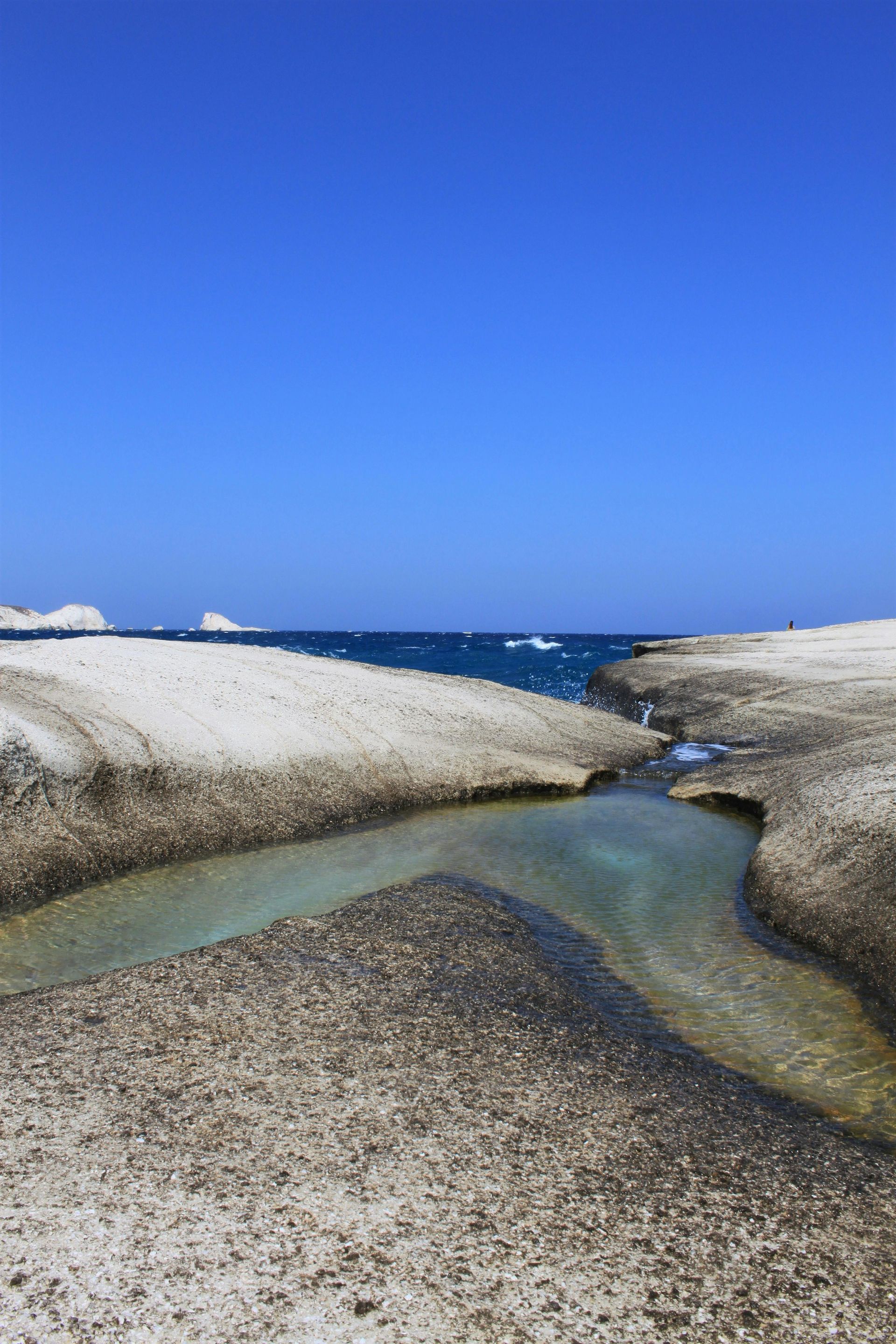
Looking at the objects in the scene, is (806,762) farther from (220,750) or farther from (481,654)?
(481,654)

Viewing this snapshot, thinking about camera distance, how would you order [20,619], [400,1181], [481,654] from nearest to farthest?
[400,1181] → [481,654] → [20,619]

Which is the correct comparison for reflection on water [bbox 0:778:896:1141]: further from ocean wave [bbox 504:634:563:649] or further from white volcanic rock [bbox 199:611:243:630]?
white volcanic rock [bbox 199:611:243:630]

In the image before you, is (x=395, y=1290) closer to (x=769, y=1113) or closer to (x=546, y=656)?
(x=769, y=1113)

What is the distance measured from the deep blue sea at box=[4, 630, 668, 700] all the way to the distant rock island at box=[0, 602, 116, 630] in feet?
109

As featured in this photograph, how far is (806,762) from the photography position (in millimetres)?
9273

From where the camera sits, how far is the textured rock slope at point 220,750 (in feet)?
22.6

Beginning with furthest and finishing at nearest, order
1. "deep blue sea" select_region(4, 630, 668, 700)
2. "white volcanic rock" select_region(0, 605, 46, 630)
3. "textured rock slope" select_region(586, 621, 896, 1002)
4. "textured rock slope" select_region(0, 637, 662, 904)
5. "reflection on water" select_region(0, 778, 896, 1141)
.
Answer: "white volcanic rock" select_region(0, 605, 46, 630), "deep blue sea" select_region(4, 630, 668, 700), "textured rock slope" select_region(0, 637, 662, 904), "textured rock slope" select_region(586, 621, 896, 1002), "reflection on water" select_region(0, 778, 896, 1141)

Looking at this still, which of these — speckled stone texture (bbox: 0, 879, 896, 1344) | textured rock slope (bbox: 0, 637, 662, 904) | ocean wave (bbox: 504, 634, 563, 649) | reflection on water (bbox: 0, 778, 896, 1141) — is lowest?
reflection on water (bbox: 0, 778, 896, 1141)

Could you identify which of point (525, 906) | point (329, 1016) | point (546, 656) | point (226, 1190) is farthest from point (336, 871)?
point (546, 656)

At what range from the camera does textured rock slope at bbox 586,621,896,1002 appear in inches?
225

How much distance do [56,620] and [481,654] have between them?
104133 mm

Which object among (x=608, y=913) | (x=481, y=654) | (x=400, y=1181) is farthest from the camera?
(x=481, y=654)

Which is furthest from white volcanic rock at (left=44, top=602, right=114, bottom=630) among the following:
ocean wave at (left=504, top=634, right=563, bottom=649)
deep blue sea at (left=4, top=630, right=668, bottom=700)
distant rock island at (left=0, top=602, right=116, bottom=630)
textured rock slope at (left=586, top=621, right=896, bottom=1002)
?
textured rock slope at (left=586, top=621, right=896, bottom=1002)

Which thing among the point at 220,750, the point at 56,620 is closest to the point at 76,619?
the point at 56,620
